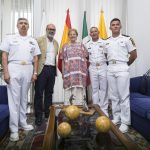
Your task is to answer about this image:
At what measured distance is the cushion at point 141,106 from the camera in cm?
254

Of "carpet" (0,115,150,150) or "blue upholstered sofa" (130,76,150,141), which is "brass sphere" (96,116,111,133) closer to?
"carpet" (0,115,150,150)

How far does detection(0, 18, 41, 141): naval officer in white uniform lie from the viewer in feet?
9.08

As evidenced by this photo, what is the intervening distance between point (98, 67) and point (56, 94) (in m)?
1.97

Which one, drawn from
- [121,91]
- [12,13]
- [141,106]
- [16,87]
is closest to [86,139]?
[141,106]

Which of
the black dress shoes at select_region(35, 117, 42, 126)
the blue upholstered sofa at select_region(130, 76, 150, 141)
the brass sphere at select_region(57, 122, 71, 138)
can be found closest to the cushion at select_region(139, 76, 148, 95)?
the blue upholstered sofa at select_region(130, 76, 150, 141)

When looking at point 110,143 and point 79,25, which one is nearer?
point 110,143

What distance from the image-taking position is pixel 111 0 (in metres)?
5.34

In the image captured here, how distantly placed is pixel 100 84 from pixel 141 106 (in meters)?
1.01

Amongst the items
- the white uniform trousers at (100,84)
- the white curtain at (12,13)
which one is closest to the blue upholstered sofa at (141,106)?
the white uniform trousers at (100,84)

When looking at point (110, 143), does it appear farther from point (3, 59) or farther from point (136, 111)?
point (3, 59)

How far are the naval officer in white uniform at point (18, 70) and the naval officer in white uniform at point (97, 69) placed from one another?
93 cm

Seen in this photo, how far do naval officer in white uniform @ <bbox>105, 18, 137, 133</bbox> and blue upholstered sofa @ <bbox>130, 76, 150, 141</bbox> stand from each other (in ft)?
0.38

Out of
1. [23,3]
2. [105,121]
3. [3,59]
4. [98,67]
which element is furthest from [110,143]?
[23,3]

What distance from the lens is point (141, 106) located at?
2682mm
